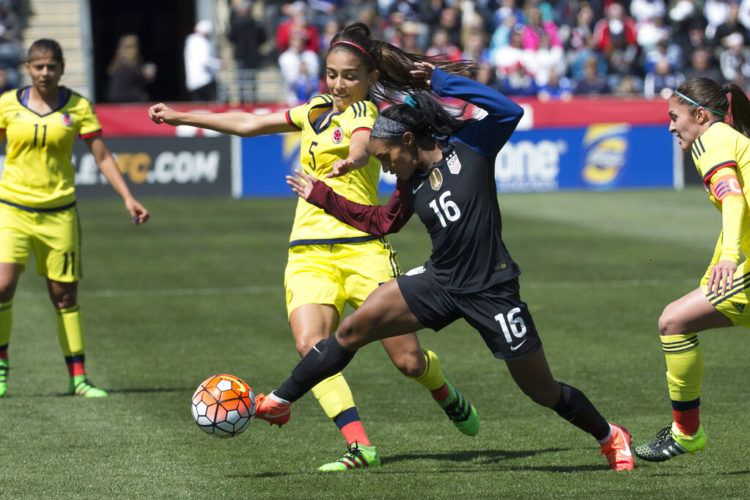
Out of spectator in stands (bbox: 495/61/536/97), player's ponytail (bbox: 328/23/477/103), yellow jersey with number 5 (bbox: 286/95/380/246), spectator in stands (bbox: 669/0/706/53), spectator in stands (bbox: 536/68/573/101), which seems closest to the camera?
player's ponytail (bbox: 328/23/477/103)

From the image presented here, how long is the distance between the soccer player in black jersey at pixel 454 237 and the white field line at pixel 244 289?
28.5 feet

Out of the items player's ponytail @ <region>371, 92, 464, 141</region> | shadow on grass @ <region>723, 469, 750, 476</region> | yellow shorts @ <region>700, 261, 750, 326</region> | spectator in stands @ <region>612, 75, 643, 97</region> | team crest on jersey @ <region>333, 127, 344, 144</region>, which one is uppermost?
player's ponytail @ <region>371, 92, 464, 141</region>

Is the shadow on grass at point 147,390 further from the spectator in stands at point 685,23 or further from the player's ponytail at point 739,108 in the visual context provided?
the spectator in stands at point 685,23

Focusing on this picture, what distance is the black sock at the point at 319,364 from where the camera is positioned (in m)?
7.10

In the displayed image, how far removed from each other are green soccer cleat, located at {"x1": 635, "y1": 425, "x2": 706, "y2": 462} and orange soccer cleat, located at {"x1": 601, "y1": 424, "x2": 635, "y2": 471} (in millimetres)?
144

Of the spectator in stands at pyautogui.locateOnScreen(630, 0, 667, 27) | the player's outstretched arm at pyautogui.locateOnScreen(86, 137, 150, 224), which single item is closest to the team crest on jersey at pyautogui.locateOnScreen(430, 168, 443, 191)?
the player's outstretched arm at pyautogui.locateOnScreen(86, 137, 150, 224)

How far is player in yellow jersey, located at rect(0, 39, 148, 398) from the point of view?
966 centimetres

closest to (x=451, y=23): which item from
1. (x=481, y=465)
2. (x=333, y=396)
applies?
(x=333, y=396)

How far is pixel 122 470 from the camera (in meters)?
7.33

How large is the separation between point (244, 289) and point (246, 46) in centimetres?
1587

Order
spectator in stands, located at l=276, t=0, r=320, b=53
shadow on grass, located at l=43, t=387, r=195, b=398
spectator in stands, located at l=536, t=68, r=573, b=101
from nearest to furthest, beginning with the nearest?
shadow on grass, located at l=43, t=387, r=195, b=398, spectator in stands, located at l=276, t=0, r=320, b=53, spectator in stands, located at l=536, t=68, r=573, b=101

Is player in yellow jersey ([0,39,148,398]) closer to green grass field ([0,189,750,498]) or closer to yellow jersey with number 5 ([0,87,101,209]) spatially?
yellow jersey with number 5 ([0,87,101,209])

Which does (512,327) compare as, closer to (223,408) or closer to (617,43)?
(223,408)

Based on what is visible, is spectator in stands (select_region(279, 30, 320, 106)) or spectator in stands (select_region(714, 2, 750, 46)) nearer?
spectator in stands (select_region(279, 30, 320, 106))
